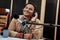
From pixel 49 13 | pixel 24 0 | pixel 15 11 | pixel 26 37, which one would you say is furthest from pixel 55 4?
pixel 26 37

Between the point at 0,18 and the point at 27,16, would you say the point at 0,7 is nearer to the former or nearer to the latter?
the point at 0,18

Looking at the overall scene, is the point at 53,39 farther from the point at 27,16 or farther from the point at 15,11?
the point at 15,11

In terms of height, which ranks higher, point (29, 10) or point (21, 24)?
point (29, 10)

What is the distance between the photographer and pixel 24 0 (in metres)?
2.24

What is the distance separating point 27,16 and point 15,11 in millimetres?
289

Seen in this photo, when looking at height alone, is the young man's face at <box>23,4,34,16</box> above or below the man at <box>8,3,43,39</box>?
above

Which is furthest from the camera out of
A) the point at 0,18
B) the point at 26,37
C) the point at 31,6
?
the point at 0,18

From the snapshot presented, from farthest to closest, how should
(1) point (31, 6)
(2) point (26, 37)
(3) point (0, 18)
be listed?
1. (3) point (0, 18)
2. (1) point (31, 6)
3. (2) point (26, 37)

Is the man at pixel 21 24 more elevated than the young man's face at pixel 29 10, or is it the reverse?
the young man's face at pixel 29 10

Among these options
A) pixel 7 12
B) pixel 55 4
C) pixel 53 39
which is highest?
pixel 55 4

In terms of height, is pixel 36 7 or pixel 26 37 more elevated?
pixel 36 7

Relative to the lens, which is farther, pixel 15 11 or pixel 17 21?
pixel 15 11

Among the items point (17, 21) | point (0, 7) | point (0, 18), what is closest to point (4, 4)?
point (0, 7)

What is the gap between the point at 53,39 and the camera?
7.23 feet
